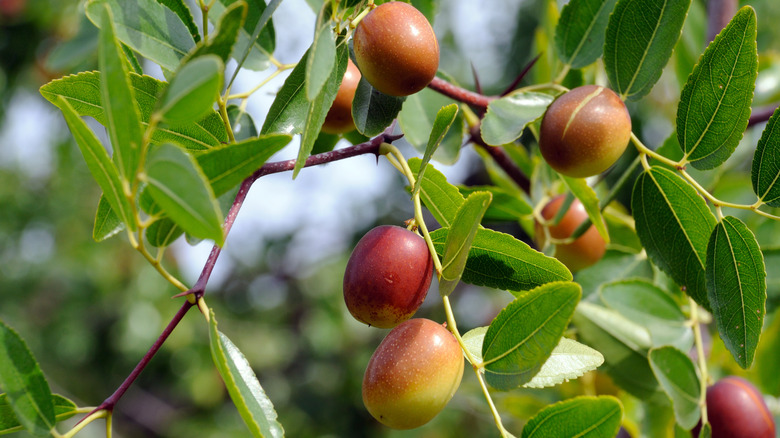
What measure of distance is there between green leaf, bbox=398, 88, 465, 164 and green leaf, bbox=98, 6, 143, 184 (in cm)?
64

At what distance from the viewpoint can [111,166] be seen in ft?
2.37

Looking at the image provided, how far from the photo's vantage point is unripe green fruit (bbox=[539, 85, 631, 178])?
968 mm

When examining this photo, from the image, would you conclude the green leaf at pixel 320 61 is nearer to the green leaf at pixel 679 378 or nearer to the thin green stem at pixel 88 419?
the thin green stem at pixel 88 419

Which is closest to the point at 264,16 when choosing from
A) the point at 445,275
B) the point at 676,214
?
the point at 445,275

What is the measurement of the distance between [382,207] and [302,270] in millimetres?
769

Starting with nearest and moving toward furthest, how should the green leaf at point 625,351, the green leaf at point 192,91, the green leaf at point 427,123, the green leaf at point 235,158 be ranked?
1. the green leaf at point 192,91
2. the green leaf at point 235,158
3. the green leaf at point 427,123
4. the green leaf at point 625,351

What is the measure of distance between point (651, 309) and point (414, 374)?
0.81 metres

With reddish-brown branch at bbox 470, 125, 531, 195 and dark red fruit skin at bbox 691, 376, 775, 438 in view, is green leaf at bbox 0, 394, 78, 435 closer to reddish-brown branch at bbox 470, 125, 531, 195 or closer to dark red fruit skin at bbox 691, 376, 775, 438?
reddish-brown branch at bbox 470, 125, 531, 195

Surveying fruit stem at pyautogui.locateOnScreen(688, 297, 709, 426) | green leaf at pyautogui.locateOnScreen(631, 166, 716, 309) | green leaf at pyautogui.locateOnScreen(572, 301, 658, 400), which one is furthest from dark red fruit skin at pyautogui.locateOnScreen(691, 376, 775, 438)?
green leaf at pyautogui.locateOnScreen(631, 166, 716, 309)

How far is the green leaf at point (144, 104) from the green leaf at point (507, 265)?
1.13 ft

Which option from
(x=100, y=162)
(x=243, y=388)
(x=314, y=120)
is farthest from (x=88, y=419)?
(x=314, y=120)

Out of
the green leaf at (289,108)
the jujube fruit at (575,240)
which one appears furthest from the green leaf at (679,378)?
the green leaf at (289,108)

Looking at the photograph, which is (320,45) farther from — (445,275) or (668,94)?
(668,94)

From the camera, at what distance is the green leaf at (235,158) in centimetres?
70
